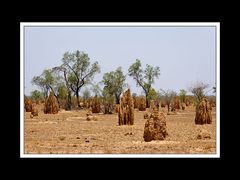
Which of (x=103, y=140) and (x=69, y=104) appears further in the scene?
(x=69, y=104)

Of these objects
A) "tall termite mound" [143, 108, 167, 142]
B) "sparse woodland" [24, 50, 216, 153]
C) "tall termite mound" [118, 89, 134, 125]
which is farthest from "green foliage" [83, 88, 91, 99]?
"tall termite mound" [143, 108, 167, 142]

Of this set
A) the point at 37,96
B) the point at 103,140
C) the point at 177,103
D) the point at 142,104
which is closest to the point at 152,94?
the point at 142,104

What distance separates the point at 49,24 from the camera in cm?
1106

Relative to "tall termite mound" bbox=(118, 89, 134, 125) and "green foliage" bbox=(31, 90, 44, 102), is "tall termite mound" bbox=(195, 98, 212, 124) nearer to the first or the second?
"tall termite mound" bbox=(118, 89, 134, 125)

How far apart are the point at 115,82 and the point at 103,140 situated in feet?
48.1

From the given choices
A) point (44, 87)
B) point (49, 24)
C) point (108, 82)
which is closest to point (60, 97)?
point (44, 87)

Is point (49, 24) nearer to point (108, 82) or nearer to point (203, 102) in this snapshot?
point (203, 102)

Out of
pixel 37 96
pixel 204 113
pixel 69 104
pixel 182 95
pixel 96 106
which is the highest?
pixel 182 95

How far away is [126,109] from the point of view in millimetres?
19297

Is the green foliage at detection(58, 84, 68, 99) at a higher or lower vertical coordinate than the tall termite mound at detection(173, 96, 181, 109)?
higher

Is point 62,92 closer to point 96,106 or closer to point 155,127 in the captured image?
point 96,106

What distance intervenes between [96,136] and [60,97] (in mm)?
13055

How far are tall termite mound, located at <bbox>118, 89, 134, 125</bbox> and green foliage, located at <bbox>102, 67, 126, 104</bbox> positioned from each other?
10.7 m

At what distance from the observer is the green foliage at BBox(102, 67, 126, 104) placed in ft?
100
